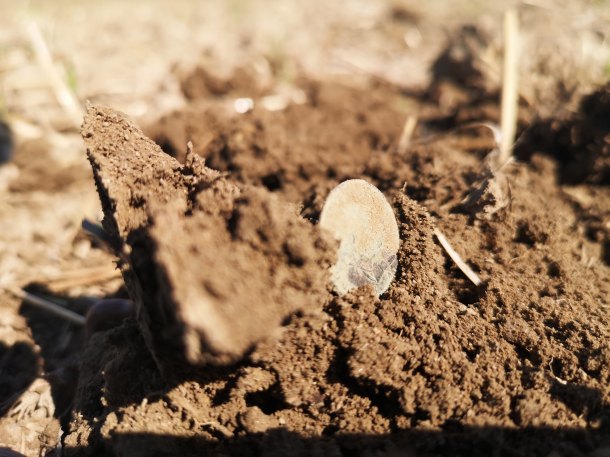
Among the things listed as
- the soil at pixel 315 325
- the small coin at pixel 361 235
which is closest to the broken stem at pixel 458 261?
the soil at pixel 315 325

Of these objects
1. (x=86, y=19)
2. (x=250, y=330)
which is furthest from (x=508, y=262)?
(x=86, y=19)

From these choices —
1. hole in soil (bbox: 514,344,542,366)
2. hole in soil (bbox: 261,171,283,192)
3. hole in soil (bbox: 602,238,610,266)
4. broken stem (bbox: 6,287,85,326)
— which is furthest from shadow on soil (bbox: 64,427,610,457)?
hole in soil (bbox: 261,171,283,192)

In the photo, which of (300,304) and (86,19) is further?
(86,19)

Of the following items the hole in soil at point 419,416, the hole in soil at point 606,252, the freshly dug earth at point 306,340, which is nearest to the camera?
the freshly dug earth at point 306,340

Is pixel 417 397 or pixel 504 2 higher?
pixel 504 2

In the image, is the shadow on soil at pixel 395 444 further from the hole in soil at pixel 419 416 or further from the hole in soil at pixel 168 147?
the hole in soil at pixel 168 147

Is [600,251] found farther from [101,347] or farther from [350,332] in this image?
[101,347]

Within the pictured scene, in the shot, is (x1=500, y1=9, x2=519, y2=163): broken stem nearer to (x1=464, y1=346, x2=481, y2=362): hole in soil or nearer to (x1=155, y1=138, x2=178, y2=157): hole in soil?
(x1=464, y1=346, x2=481, y2=362): hole in soil

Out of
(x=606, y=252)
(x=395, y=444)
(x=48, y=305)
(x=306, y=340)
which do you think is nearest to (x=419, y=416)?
(x=395, y=444)

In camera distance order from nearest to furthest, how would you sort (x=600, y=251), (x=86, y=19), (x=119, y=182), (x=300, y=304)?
1. (x=300, y=304)
2. (x=119, y=182)
3. (x=600, y=251)
4. (x=86, y=19)
